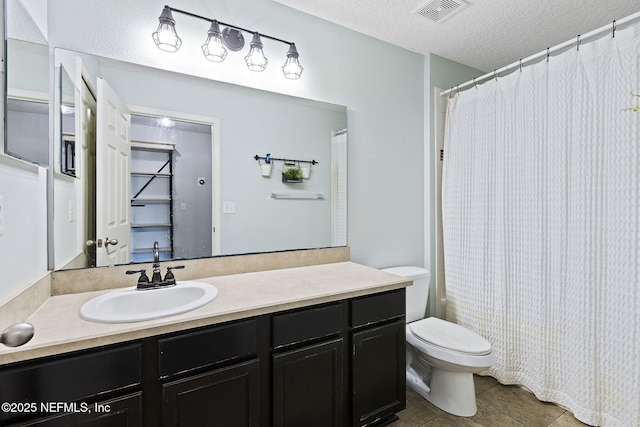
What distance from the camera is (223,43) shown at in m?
1.70

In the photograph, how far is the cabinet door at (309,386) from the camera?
50.7 inches

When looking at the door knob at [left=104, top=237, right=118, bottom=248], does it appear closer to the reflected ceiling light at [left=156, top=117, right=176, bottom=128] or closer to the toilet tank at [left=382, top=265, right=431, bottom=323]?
the reflected ceiling light at [left=156, top=117, right=176, bottom=128]

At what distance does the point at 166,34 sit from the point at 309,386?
181 centimetres

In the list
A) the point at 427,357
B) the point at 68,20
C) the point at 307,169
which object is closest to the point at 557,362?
the point at 427,357

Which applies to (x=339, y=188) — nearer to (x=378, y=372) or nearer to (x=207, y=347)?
(x=378, y=372)

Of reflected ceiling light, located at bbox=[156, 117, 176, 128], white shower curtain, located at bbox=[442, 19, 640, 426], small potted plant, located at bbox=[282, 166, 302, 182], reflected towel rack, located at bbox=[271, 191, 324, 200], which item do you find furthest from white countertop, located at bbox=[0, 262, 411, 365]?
white shower curtain, located at bbox=[442, 19, 640, 426]

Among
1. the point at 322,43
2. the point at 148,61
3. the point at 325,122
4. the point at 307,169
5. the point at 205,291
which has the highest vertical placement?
the point at 322,43

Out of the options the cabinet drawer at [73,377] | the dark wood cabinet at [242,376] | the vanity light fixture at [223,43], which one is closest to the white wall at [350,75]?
the vanity light fixture at [223,43]

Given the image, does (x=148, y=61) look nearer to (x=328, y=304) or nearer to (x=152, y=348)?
(x=152, y=348)

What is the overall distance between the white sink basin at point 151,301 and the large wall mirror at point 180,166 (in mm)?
251

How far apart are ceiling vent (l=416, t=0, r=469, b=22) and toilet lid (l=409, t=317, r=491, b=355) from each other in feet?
6.62

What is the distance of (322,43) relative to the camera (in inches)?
81.0

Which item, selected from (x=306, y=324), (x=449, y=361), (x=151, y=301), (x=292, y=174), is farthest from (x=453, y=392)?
(x=151, y=301)

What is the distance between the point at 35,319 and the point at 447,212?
2.48 meters
